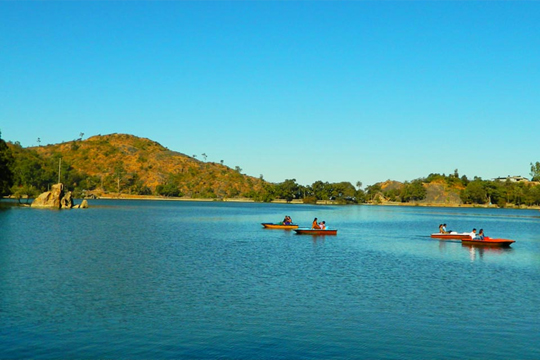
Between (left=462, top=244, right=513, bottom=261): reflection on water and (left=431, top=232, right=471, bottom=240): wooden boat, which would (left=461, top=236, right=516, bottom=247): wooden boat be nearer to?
(left=462, top=244, right=513, bottom=261): reflection on water

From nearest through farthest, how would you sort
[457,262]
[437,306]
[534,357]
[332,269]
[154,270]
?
1. [534,357]
2. [437,306]
3. [154,270]
4. [332,269]
5. [457,262]

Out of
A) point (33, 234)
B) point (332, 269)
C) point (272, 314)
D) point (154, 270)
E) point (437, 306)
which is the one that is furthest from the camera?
point (33, 234)

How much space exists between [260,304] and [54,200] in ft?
376

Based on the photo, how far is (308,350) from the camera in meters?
18.1

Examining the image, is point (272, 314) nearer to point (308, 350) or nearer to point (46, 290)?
point (308, 350)

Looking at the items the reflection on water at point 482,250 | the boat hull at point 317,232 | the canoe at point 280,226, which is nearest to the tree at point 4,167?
the canoe at point 280,226

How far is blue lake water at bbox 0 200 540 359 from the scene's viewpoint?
18.4 meters

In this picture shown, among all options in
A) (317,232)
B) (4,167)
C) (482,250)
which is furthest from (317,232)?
(4,167)

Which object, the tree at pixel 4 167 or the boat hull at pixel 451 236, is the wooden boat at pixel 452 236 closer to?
the boat hull at pixel 451 236

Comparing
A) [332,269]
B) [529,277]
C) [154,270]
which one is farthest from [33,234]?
[529,277]

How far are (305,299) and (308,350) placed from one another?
844cm

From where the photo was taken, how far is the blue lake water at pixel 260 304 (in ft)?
60.4

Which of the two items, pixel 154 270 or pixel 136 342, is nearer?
pixel 136 342

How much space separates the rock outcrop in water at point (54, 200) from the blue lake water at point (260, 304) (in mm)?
81334
